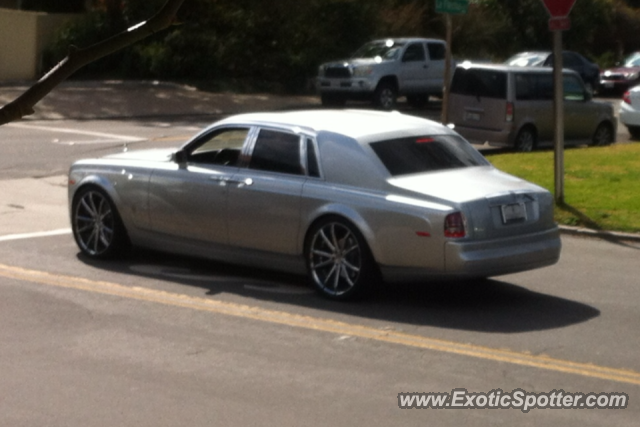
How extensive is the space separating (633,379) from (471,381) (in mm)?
1028

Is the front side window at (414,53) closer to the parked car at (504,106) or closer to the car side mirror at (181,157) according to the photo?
the parked car at (504,106)

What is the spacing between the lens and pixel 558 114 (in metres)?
13.2

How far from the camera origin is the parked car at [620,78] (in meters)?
39.2

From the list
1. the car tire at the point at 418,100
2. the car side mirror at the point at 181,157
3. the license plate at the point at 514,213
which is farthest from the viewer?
the car tire at the point at 418,100

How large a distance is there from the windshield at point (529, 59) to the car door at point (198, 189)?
27693 mm

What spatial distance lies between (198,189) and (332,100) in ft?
76.0

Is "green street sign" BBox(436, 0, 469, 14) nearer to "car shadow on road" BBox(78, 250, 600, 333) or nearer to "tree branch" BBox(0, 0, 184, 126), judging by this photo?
"car shadow on road" BBox(78, 250, 600, 333)

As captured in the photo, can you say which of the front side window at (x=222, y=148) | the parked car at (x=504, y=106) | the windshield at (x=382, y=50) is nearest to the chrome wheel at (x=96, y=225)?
the front side window at (x=222, y=148)

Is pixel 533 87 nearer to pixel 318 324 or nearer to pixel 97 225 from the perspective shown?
pixel 97 225

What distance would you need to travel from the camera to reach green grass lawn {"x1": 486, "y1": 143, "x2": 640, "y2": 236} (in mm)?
12945

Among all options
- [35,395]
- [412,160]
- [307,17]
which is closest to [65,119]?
[307,17]

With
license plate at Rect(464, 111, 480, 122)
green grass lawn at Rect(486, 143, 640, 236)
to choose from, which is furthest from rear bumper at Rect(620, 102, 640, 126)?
license plate at Rect(464, 111, 480, 122)

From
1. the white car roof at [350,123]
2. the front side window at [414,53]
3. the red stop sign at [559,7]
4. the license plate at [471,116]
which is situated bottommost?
the white car roof at [350,123]

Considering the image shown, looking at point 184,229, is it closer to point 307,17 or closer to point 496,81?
point 496,81
